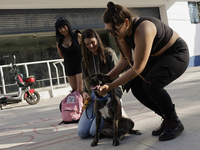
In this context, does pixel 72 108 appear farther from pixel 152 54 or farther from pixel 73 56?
pixel 152 54

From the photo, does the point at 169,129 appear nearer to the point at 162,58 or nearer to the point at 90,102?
the point at 162,58

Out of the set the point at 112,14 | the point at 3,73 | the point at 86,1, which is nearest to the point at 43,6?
the point at 86,1

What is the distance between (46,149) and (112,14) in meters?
1.69

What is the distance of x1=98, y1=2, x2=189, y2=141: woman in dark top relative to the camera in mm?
2096

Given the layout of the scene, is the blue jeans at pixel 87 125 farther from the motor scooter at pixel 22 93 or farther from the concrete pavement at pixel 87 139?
the motor scooter at pixel 22 93

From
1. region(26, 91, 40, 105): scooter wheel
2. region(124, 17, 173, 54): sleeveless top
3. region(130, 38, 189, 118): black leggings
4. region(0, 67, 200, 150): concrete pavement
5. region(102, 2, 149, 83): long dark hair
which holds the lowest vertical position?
region(0, 67, 200, 150): concrete pavement

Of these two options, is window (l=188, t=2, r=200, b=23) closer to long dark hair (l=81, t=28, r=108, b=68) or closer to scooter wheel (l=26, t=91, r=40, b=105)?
scooter wheel (l=26, t=91, r=40, b=105)

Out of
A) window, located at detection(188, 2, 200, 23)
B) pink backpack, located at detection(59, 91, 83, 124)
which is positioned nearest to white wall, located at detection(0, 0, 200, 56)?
window, located at detection(188, 2, 200, 23)

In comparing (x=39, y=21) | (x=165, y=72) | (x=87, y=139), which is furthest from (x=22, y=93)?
(x=165, y=72)

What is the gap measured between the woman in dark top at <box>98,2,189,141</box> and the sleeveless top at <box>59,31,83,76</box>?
1.83m

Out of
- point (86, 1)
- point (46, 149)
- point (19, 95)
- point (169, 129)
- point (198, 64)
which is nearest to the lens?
point (169, 129)

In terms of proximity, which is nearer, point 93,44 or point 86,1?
point 93,44

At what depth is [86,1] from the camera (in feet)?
37.6

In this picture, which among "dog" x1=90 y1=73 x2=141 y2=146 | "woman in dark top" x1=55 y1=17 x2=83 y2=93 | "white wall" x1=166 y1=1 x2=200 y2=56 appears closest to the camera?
"dog" x1=90 y1=73 x2=141 y2=146
